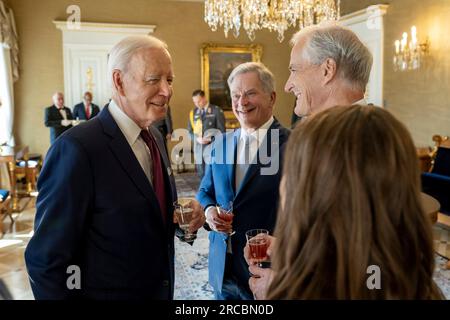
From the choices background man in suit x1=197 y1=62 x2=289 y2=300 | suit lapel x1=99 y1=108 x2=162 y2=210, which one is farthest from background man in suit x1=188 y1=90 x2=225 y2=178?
suit lapel x1=99 y1=108 x2=162 y2=210

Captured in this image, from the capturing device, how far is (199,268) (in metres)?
4.11

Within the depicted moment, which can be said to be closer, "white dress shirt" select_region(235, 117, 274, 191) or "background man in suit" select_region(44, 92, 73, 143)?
"white dress shirt" select_region(235, 117, 274, 191)

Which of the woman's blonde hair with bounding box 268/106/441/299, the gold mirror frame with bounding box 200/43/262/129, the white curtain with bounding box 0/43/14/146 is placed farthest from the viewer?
the gold mirror frame with bounding box 200/43/262/129

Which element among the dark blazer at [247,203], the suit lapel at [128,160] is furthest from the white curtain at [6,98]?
the suit lapel at [128,160]

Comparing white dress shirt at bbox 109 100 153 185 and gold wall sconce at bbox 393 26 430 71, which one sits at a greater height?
gold wall sconce at bbox 393 26 430 71

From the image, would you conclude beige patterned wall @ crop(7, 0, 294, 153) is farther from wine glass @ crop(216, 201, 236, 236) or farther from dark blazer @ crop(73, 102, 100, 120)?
wine glass @ crop(216, 201, 236, 236)

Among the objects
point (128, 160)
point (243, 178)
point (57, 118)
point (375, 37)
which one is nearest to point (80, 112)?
point (57, 118)

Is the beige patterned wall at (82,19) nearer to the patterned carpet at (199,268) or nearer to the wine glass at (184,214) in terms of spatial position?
the patterned carpet at (199,268)

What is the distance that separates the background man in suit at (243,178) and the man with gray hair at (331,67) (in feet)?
1.48

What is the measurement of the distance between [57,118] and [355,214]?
26.6 ft

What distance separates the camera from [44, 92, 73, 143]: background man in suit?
783 cm

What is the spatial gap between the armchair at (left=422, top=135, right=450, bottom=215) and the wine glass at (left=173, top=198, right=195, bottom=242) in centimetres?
400

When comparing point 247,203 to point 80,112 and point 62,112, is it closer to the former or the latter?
point 62,112

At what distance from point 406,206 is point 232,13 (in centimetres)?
500
